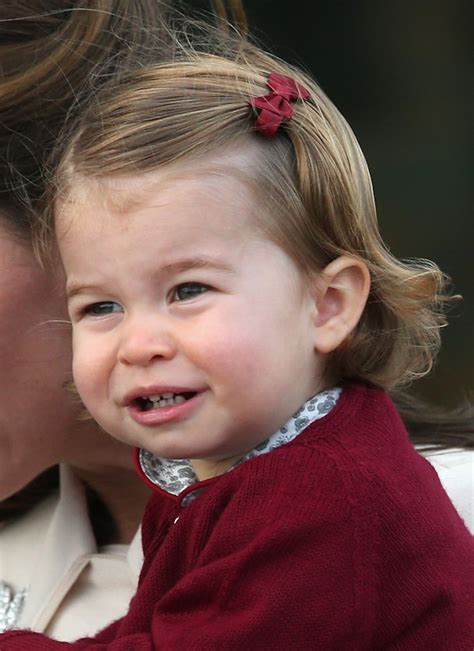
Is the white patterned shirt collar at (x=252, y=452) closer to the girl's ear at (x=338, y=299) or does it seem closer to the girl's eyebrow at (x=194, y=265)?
the girl's ear at (x=338, y=299)

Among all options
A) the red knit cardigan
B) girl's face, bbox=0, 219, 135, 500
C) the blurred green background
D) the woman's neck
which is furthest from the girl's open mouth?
the blurred green background

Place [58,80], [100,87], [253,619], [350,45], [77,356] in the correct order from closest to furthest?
[253,619]
[77,356]
[100,87]
[58,80]
[350,45]

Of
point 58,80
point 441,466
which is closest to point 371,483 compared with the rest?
point 441,466

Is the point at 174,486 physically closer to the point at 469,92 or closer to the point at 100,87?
the point at 100,87

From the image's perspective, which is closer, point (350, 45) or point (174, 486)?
point (174, 486)

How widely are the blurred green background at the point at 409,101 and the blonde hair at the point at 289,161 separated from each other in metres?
3.18

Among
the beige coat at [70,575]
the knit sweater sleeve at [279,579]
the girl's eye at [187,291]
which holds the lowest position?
the beige coat at [70,575]

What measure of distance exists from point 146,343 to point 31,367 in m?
0.66

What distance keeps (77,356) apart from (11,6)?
771mm

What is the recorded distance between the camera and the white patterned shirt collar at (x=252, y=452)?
1771 mm

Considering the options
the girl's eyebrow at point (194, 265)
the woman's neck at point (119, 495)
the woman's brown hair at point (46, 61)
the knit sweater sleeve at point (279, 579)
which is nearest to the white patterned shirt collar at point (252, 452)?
the knit sweater sleeve at point (279, 579)

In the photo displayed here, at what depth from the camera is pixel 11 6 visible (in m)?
2.30

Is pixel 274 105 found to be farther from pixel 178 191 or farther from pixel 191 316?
pixel 191 316

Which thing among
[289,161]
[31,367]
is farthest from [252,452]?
[31,367]
